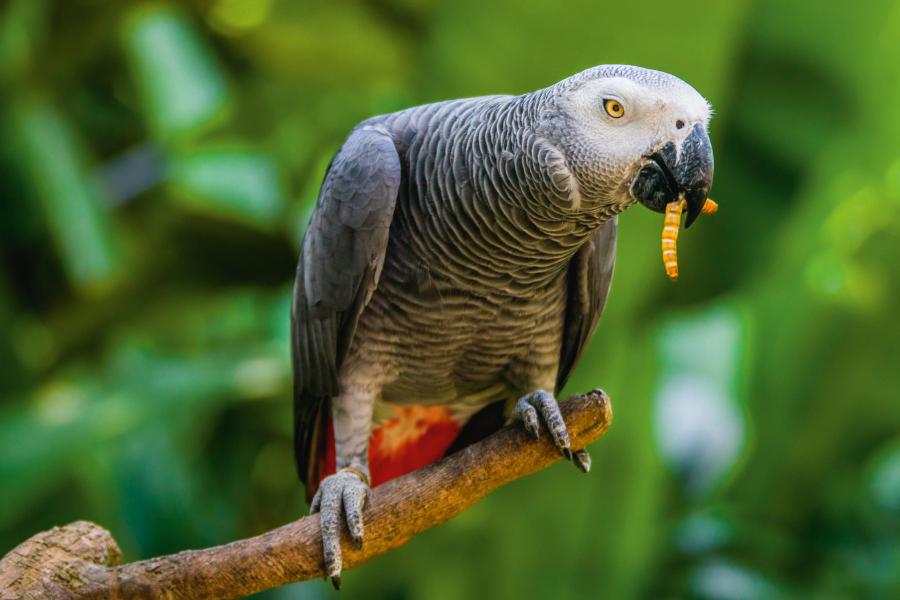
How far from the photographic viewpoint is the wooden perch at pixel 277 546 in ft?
3.90

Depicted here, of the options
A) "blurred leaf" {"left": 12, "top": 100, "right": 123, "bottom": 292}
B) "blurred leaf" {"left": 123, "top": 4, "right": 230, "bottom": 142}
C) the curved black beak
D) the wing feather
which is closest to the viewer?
the curved black beak

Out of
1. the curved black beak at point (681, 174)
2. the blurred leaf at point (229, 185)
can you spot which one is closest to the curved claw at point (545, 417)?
the curved black beak at point (681, 174)

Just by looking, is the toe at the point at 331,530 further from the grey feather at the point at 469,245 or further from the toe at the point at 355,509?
the grey feather at the point at 469,245

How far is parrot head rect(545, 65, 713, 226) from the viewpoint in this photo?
1.06 m

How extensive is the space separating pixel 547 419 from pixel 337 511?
0.32 meters

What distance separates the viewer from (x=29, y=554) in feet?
3.91

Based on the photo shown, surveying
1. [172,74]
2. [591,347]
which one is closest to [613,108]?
[591,347]

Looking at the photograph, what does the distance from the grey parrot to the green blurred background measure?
0.61 m

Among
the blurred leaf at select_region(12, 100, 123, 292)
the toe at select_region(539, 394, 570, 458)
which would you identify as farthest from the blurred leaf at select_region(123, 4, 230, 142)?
the toe at select_region(539, 394, 570, 458)

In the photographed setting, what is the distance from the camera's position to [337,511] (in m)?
1.30

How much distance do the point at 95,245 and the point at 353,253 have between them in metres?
1.58

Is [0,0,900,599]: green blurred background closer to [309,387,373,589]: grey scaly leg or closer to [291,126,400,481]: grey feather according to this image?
[291,126,400,481]: grey feather

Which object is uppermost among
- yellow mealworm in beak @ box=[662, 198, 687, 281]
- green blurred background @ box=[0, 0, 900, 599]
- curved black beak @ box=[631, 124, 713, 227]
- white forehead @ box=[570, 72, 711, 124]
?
white forehead @ box=[570, 72, 711, 124]

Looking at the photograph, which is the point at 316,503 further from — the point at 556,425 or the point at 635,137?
the point at 635,137
